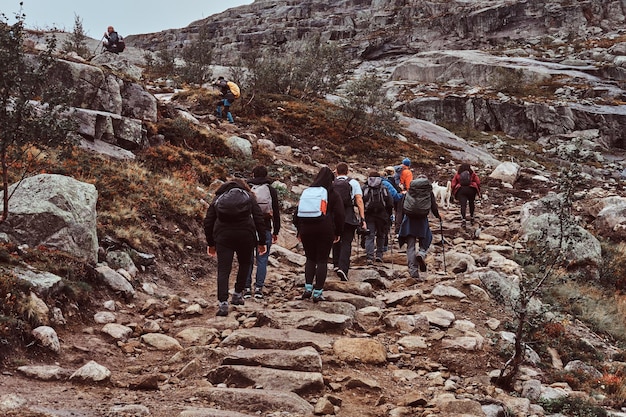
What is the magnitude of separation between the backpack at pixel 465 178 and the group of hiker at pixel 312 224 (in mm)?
3875

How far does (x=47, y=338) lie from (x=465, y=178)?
1193 cm

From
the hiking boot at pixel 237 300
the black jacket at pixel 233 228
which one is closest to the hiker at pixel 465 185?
the black jacket at pixel 233 228

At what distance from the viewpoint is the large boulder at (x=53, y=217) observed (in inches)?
303

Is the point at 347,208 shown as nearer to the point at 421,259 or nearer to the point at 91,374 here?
the point at 421,259

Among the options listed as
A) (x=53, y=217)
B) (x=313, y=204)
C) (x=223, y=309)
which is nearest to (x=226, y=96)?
(x=53, y=217)

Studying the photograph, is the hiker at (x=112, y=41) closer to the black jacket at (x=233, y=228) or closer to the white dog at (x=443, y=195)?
the white dog at (x=443, y=195)

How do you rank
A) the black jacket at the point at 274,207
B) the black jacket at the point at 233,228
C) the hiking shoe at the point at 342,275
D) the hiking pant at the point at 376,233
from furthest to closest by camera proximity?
the hiking pant at the point at 376,233 < the hiking shoe at the point at 342,275 < the black jacket at the point at 274,207 < the black jacket at the point at 233,228

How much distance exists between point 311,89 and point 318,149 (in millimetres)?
11200

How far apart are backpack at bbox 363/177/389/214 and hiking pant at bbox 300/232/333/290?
2.59 metres

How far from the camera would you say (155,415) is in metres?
4.12

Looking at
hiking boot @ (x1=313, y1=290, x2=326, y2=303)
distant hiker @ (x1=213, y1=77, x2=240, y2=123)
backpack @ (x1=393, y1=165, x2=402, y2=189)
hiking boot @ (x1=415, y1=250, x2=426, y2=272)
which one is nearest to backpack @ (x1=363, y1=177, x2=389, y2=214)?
hiking boot @ (x1=415, y1=250, x2=426, y2=272)

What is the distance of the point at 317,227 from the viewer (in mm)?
7992

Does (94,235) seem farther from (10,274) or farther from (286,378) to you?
(286,378)

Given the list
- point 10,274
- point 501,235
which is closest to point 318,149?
point 501,235
